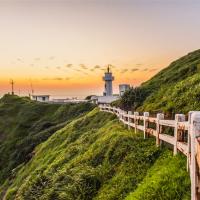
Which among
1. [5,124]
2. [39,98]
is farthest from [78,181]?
[39,98]

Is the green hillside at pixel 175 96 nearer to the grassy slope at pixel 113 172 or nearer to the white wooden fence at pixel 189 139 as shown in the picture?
the white wooden fence at pixel 189 139

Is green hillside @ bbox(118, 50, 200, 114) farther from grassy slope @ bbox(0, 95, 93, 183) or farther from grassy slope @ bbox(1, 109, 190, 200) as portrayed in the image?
grassy slope @ bbox(0, 95, 93, 183)

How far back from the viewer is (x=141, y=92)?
36.5 meters

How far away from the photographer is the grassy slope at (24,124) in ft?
163

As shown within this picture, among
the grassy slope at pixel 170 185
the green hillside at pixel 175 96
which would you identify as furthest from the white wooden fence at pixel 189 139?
the green hillside at pixel 175 96

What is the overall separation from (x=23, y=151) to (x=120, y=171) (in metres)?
37.2

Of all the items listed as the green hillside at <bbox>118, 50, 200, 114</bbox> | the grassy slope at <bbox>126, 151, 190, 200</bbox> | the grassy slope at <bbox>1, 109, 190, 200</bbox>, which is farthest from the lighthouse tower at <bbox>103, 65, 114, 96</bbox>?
the grassy slope at <bbox>126, 151, 190, 200</bbox>

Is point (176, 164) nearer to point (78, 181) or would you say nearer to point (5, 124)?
point (78, 181)

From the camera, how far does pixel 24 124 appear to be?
79.4 meters

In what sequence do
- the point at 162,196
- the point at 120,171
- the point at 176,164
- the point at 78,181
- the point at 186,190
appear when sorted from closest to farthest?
the point at 186,190, the point at 162,196, the point at 176,164, the point at 120,171, the point at 78,181

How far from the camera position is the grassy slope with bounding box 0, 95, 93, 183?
163ft

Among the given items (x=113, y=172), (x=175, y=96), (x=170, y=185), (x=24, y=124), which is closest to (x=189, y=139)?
(x=170, y=185)

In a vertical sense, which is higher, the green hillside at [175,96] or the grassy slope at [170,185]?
the green hillside at [175,96]

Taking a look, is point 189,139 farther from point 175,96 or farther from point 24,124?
point 24,124
